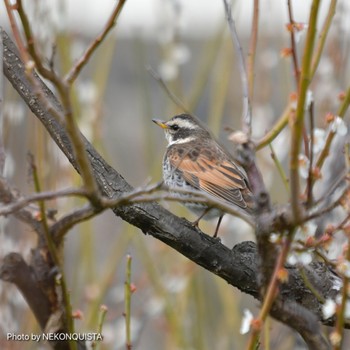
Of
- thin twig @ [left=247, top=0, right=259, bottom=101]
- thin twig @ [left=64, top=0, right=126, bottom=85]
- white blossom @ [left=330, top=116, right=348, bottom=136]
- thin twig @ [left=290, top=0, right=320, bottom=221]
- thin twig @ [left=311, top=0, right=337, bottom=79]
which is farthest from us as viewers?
thin twig @ [left=247, top=0, right=259, bottom=101]

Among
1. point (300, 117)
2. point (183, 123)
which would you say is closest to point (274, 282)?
point (300, 117)

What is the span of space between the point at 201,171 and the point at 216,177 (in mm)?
125

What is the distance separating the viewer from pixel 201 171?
5.31 metres

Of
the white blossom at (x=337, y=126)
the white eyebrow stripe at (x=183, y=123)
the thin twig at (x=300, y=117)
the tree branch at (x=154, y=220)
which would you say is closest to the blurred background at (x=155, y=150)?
the white eyebrow stripe at (x=183, y=123)

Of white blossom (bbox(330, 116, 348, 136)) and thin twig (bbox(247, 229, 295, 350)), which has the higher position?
white blossom (bbox(330, 116, 348, 136))

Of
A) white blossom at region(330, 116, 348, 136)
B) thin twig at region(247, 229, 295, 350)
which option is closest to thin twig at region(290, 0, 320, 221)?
thin twig at region(247, 229, 295, 350)

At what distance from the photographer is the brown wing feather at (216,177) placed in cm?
497

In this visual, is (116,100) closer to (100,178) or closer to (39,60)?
(100,178)

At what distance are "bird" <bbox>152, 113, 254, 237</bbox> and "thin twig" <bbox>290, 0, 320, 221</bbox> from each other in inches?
96.9

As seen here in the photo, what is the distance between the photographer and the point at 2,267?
3.72 meters

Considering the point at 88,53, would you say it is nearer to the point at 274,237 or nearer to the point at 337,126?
the point at 274,237

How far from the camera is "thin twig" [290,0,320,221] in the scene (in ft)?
6.83

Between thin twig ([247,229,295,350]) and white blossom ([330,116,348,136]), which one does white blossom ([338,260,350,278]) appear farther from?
white blossom ([330,116,348,136])

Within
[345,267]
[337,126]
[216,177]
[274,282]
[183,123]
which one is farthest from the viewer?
[183,123]
